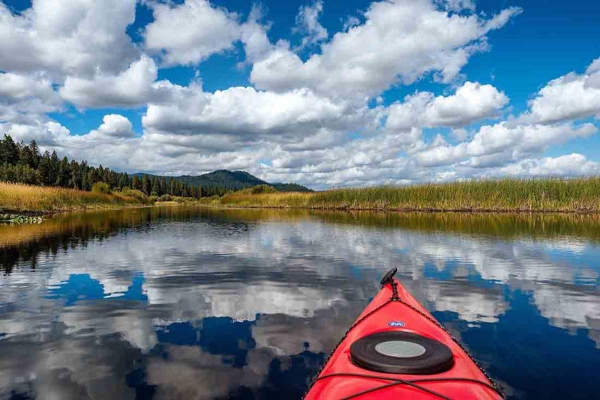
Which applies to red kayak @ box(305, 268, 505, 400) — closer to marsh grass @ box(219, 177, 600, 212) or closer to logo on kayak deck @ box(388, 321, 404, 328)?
logo on kayak deck @ box(388, 321, 404, 328)

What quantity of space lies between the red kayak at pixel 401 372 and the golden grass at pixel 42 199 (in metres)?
31.6

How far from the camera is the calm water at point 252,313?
4.48 m

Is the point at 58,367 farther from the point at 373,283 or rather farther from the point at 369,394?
the point at 373,283

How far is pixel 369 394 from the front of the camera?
2797 mm

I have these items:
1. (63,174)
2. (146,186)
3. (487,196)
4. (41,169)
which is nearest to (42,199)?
(487,196)

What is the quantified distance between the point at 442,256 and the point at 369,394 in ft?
34.2

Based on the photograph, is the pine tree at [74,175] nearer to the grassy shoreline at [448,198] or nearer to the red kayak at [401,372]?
the grassy shoreline at [448,198]

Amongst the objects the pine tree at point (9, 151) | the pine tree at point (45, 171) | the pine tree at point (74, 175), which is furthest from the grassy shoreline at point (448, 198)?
the pine tree at point (74, 175)

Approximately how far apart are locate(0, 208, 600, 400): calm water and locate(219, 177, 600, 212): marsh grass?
64.5 ft

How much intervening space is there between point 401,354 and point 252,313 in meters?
4.03

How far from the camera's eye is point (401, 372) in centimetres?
302

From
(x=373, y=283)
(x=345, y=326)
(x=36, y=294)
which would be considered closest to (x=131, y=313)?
(x=36, y=294)

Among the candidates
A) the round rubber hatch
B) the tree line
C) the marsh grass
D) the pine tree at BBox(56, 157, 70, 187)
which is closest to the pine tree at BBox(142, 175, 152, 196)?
the tree line

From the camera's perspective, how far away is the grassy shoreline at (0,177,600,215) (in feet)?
98.4
